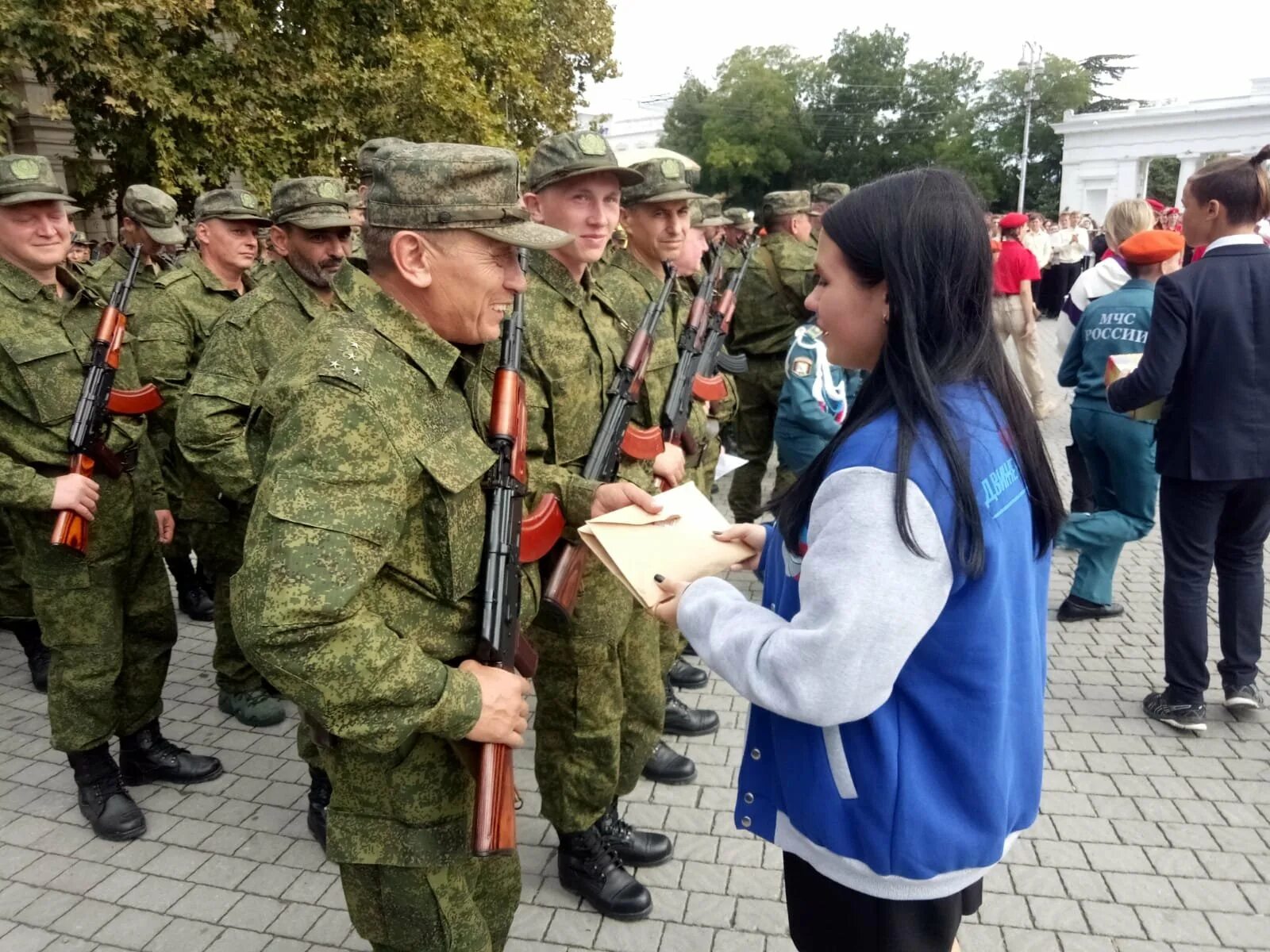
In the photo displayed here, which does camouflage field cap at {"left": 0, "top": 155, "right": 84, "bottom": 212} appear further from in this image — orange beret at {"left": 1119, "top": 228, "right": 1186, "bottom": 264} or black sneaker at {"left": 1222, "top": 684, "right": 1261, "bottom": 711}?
black sneaker at {"left": 1222, "top": 684, "right": 1261, "bottom": 711}

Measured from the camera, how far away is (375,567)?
1701mm

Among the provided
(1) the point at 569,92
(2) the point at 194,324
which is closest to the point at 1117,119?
(1) the point at 569,92

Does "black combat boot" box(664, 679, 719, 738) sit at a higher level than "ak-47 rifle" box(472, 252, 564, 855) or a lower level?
lower

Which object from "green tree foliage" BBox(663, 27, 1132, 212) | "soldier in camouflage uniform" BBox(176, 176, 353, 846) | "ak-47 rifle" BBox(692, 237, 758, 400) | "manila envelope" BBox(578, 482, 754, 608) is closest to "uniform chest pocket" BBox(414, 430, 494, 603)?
"manila envelope" BBox(578, 482, 754, 608)

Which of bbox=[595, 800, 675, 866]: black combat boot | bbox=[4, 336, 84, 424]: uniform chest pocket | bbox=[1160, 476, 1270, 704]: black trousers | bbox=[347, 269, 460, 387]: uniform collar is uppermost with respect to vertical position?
bbox=[347, 269, 460, 387]: uniform collar

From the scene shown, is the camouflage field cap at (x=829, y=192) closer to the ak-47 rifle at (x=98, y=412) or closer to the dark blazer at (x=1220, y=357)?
the dark blazer at (x=1220, y=357)

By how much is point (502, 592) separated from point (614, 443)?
46.9 inches

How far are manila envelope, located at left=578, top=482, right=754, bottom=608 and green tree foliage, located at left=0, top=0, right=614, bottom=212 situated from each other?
8.84 metres

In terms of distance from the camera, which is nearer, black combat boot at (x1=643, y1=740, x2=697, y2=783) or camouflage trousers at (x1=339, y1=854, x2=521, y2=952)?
camouflage trousers at (x1=339, y1=854, x2=521, y2=952)

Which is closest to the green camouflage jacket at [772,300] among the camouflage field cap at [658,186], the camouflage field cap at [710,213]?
the camouflage field cap at [710,213]

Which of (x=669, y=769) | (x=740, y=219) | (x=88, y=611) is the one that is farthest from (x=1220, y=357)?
(x=740, y=219)

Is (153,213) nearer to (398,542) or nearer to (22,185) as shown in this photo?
(22,185)

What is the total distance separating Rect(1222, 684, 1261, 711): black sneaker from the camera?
4.25 meters

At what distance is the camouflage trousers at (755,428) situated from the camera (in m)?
6.58
